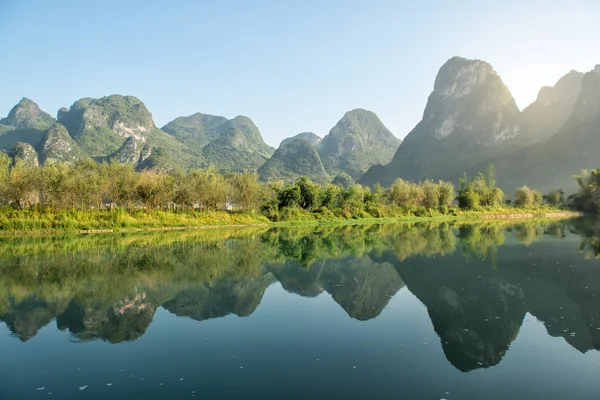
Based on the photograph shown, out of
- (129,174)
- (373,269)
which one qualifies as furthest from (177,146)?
(373,269)

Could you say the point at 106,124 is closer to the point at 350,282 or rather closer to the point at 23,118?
the point at 23,118

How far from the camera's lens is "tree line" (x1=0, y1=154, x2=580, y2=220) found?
39625 millimetres

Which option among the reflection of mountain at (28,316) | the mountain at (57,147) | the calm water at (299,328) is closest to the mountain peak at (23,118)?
the mountain at (57,147)

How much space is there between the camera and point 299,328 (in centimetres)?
1090

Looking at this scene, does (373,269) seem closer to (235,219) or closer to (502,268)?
(502,268)

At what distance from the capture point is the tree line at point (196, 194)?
3962 centimetres

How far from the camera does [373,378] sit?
7449 millimetres

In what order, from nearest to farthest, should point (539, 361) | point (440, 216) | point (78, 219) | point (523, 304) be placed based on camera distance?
1. point (539, 361)
2. point (523, 304)
3. point (78, 219)
4. point (440, 216)

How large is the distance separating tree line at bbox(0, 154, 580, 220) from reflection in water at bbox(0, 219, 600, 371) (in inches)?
569

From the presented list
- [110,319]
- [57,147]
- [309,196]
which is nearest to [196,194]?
[309,196]

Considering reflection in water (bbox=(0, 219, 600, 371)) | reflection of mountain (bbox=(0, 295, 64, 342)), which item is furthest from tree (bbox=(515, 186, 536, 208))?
Answer: reflection of mountain (bbox=(0, 295, 64, 342))

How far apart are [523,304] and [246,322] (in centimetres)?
911

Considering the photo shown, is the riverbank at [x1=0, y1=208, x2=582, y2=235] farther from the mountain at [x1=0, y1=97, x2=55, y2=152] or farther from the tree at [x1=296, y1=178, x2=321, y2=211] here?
the mountain at [x1=0, y1=97, x2=55, y2=152]

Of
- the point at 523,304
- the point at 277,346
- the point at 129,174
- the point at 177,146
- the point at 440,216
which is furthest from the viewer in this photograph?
the point at 177,146
